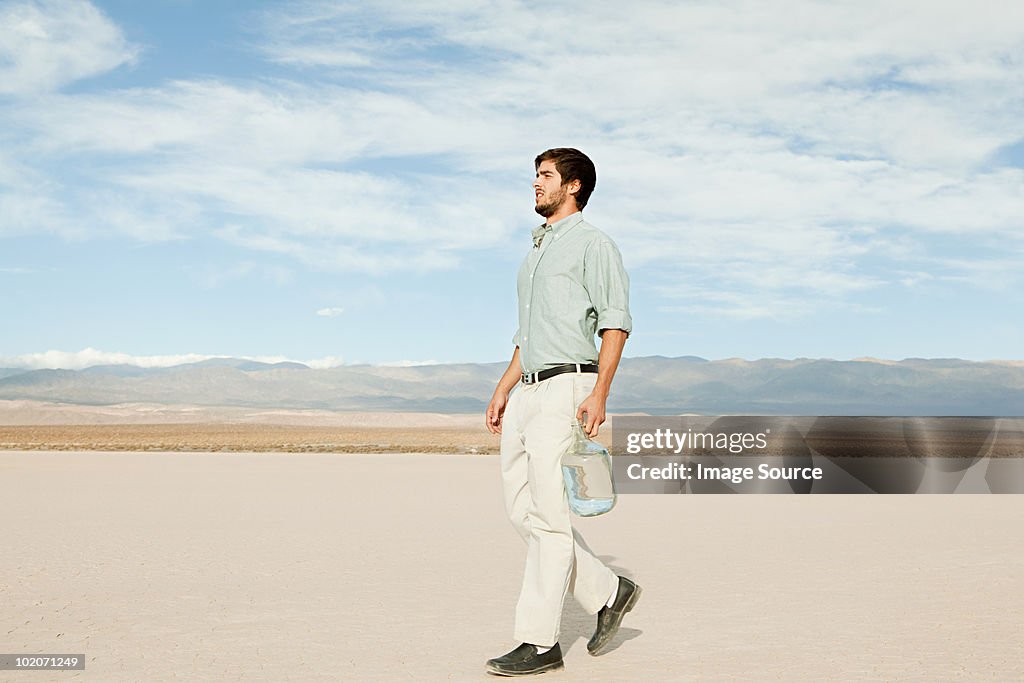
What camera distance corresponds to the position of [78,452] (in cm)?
2617

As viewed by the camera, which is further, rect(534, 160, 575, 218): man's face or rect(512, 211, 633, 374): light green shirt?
rect(534, 160, 575, 218): man's face

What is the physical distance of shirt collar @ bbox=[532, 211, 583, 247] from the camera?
4.92m

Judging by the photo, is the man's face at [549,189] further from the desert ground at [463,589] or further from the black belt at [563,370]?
the desert ground at [463,589]

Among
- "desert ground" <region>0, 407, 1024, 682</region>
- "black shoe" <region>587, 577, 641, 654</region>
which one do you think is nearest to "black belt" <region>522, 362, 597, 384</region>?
"black shoe" <region>587, 577, 641, 654</region>

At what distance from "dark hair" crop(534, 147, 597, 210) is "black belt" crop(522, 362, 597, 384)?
737 mm

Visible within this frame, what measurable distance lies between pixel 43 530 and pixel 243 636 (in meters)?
5.29

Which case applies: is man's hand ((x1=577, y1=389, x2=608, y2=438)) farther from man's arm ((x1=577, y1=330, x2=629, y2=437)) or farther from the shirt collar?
the shirt collar

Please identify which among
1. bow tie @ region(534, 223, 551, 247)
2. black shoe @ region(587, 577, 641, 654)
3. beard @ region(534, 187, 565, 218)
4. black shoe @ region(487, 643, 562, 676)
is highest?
beard @ region(534, 187, 565, 218)

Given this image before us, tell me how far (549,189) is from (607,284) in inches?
19.4

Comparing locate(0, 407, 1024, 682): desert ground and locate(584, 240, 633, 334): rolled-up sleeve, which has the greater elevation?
locate(584, 240, 633, 334): rolled-up sleeve

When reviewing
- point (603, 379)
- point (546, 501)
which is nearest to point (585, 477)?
point (546, 501)

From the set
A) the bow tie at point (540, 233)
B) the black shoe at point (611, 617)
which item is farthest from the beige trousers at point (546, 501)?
the bow tie at point (540, 233)

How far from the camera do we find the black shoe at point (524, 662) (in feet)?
15.3

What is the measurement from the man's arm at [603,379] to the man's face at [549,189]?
61 cm
